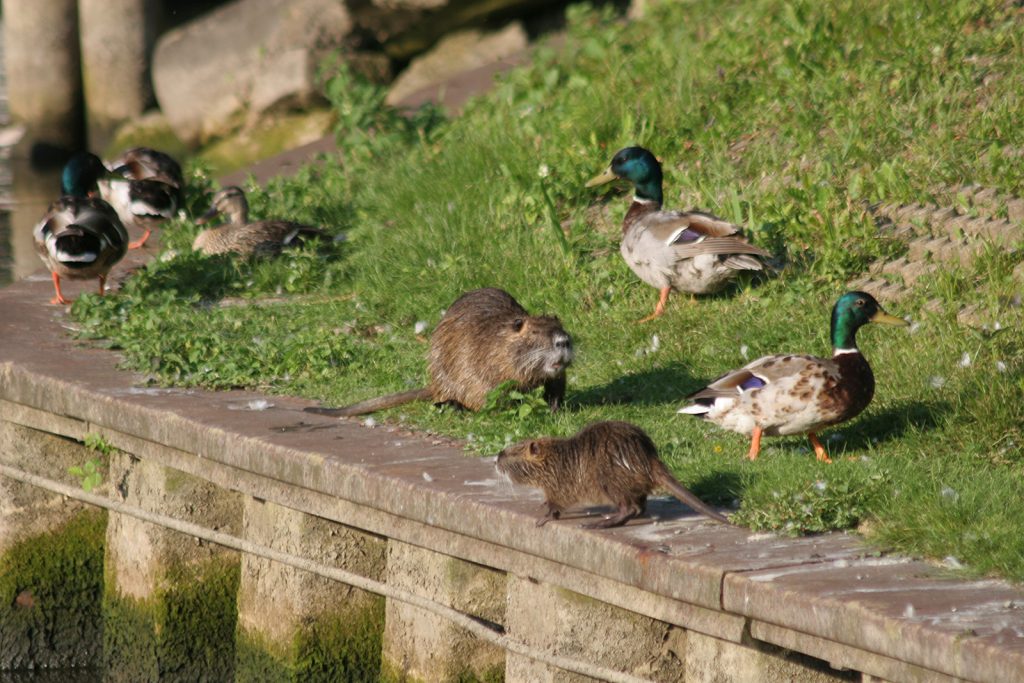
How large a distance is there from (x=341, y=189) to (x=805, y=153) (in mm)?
4020

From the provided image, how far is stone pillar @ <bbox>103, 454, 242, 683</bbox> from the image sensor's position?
7.42 meters

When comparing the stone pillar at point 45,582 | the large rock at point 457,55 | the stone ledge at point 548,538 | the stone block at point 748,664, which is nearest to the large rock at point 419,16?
the large rock at point 457,55

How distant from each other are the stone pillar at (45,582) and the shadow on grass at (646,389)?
279 centimetres

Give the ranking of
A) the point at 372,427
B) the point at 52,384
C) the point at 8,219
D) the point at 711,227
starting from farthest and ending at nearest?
the point at 8,219
the point at 711,227
the point at 52,384
the point at 372,427

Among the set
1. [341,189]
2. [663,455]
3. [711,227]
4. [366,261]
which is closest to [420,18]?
[341,189]

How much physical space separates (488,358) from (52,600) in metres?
2.87

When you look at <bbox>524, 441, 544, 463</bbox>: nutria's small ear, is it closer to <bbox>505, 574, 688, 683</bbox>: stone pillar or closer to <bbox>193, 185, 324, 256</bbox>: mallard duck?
<bbox>505, 574, 688, 683</bbox>: stone pillar

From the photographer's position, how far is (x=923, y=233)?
9180 mm

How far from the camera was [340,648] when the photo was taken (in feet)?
→ 22.6

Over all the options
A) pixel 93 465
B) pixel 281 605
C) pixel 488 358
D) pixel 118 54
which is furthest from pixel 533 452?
pixel 118 54

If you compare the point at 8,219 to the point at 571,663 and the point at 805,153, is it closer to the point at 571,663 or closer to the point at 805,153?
the point at 805,153

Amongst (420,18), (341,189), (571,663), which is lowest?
(571,663)

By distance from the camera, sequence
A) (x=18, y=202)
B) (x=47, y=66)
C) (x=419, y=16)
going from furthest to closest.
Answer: (x=47, y=66), (x=18, y=202), (x=419, y=16)

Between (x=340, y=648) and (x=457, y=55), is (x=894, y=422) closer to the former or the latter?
(x=340, y=648)
